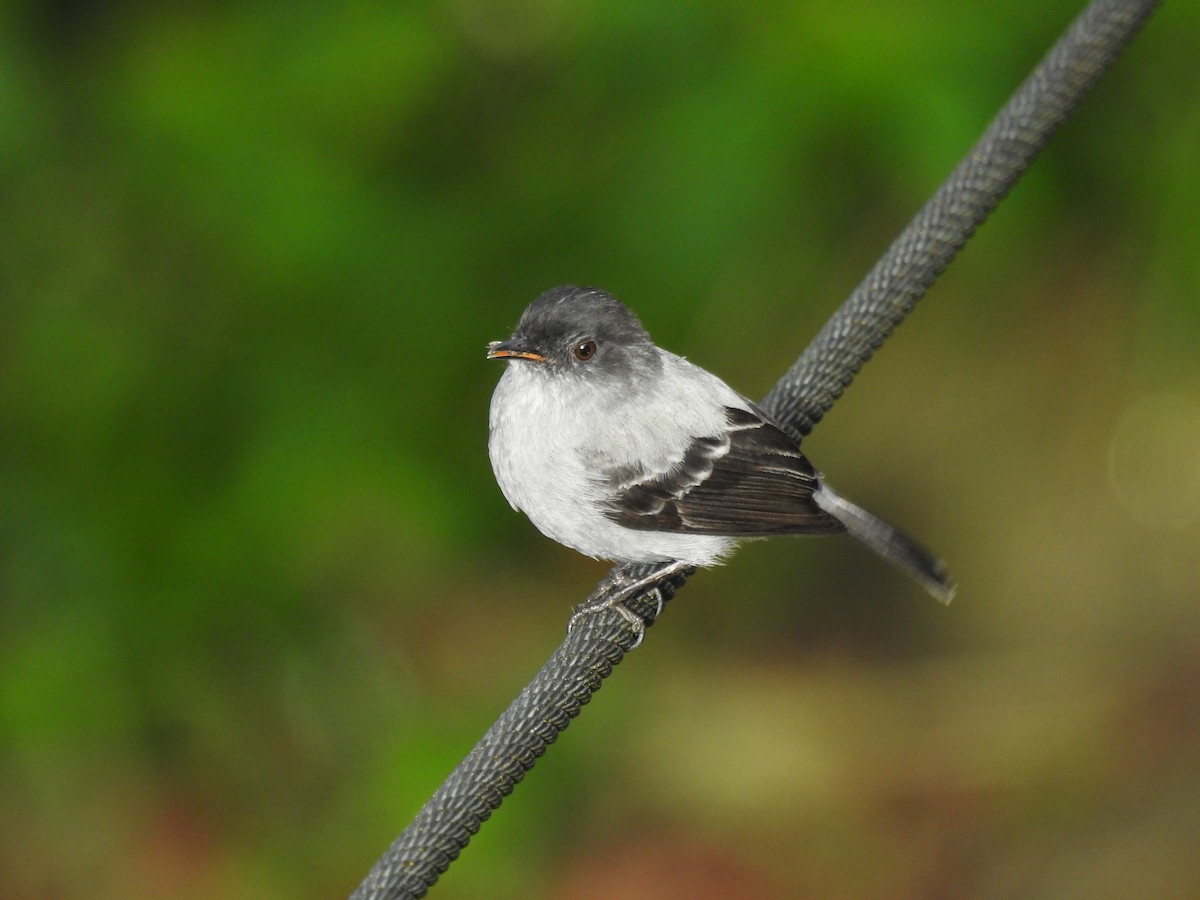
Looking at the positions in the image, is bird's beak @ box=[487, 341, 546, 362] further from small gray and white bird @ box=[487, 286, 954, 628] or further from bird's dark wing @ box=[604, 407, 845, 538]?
bird's dark wing @ box=[604, 407, 845, 538]

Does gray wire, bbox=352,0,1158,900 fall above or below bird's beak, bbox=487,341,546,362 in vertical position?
above

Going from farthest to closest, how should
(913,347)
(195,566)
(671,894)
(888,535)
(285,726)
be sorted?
(913,347)
(671,894)
(285,726)
(195,566)
(888,535)

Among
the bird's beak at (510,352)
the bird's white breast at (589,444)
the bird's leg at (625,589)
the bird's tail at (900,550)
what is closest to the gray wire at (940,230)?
the bird's leg at (625,589)

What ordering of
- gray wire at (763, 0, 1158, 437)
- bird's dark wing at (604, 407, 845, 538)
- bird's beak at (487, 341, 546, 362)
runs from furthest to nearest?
bird's dark wing at (604, 407, 845, 538)
bird's beak at (487, 341, 546, 362)
gray wire at (763, 0, 1158, 437)

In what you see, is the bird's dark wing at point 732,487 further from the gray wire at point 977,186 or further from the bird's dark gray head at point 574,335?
the gray wire at point 977,186

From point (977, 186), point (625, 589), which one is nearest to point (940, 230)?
point (977, 186)

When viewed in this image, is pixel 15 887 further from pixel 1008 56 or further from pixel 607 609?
pixel 1008 56

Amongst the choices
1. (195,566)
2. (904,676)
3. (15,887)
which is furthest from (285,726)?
(904,676)

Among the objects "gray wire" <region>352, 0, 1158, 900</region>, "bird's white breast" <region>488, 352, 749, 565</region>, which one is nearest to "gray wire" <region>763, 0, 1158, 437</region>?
"gray wire" <region>352, 0, 1158, 900</region>
